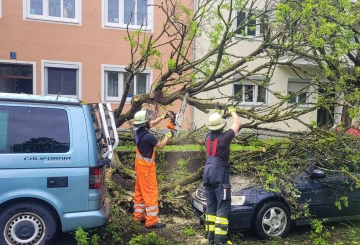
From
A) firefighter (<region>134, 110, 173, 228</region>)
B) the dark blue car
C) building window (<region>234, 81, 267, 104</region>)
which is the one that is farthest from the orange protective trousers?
building window (<region>234, 81, 267, 104</region>)

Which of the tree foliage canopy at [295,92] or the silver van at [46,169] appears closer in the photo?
the silver van at [46,169]

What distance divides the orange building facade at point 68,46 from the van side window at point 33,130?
8.89m

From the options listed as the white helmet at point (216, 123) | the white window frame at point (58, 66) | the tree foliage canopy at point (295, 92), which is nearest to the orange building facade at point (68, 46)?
the white window frame at point (58, 66)

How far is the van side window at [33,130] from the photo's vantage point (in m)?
4.20

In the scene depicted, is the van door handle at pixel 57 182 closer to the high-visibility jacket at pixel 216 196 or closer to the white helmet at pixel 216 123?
the high-visibility jacket at pixel 216 196

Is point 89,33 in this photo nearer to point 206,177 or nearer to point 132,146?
point 132,146

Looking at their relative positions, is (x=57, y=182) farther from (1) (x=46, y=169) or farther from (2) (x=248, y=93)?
(2) (x=248, y=93)

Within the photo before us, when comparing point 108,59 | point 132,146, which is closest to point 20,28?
point 108,59

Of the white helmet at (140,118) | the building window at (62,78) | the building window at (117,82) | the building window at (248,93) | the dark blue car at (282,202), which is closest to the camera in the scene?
→ the dark blue car at (282,202)

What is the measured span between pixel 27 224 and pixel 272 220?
3.38m

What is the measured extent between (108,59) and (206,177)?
33.2 feet

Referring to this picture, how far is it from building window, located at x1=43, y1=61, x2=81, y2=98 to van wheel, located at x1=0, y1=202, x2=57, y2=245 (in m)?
9.68

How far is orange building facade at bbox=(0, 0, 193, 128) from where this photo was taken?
12805 millimetres

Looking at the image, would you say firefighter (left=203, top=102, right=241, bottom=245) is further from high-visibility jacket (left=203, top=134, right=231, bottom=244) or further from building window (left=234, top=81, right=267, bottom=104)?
building window (left=234, top=81, right=267, bottom=104)
